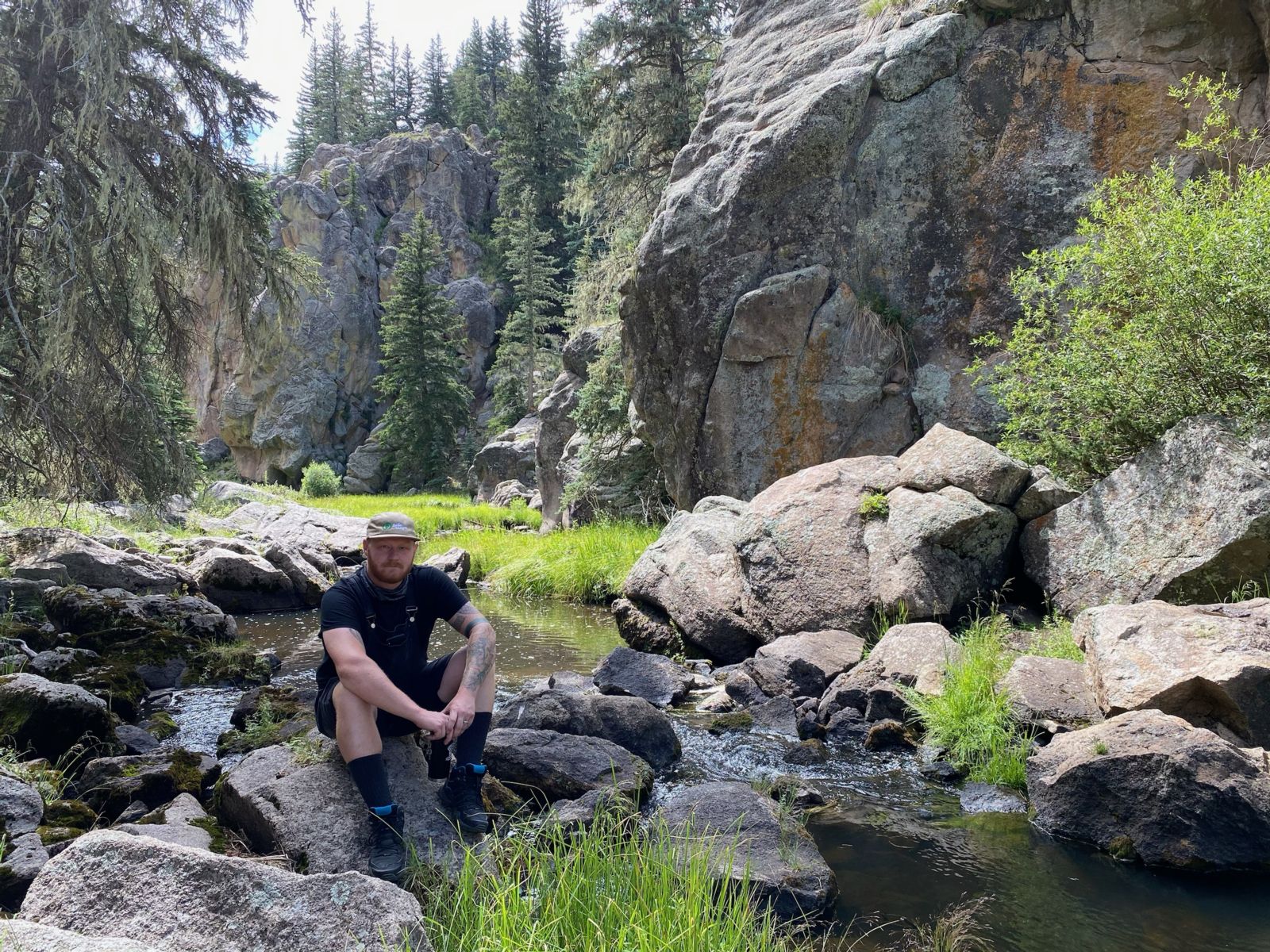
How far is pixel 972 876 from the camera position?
4754 millimetres

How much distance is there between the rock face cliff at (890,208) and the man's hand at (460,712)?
971cm

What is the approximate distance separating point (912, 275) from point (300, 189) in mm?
41629

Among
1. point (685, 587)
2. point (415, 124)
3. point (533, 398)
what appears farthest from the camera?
point (415, 124)

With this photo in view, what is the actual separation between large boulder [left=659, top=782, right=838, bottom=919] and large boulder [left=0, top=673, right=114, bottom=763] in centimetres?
417

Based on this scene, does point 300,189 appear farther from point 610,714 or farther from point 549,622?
point 610,714

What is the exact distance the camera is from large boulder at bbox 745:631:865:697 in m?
8.22

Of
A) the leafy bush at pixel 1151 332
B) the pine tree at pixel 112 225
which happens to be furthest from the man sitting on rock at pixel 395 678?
the leafy bush at pixel 1151 332

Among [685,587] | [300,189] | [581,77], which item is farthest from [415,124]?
[685,587]

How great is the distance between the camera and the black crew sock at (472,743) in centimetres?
471

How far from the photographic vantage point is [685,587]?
10.7 meters

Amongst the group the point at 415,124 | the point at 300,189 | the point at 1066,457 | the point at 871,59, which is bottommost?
the point at 1066,457

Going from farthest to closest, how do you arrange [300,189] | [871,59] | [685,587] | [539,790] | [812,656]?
1. [300,189]
2. [871,59]
3. [685,587]
4. [812,656]
5. [539,790]

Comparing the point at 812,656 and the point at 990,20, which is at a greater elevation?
the point at 990,20

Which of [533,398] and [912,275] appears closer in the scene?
[912,275]
